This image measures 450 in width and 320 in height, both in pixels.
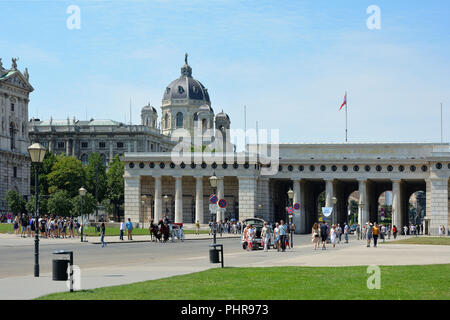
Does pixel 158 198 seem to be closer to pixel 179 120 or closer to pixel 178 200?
pixel 178 200

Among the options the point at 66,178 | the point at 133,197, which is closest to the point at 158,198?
the point at 133,197

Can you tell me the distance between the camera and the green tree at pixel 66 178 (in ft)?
460

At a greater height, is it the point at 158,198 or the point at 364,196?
the point at 364,196

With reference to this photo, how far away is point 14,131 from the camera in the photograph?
12838cm

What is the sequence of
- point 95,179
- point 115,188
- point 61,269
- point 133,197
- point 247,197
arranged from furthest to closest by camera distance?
point 95,179 < point 115,188 < point 133,197 < point 247,197 < point 61,269

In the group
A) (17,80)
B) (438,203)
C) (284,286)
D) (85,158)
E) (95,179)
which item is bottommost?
(284,286)

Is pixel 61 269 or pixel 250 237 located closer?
pixel 61 269

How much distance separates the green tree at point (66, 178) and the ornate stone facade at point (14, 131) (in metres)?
8.55

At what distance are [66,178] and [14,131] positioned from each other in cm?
1610

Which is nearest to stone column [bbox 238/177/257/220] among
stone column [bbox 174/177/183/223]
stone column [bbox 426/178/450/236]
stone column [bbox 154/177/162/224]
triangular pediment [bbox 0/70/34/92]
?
stone column [bbox 174/177/183/223]

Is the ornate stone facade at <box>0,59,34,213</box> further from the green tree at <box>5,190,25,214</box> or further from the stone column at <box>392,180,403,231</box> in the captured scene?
the stone column at <box>392,180,403,231</box>

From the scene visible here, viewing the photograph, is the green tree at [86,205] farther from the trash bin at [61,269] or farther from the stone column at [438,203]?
the trash bin at [61,269]
